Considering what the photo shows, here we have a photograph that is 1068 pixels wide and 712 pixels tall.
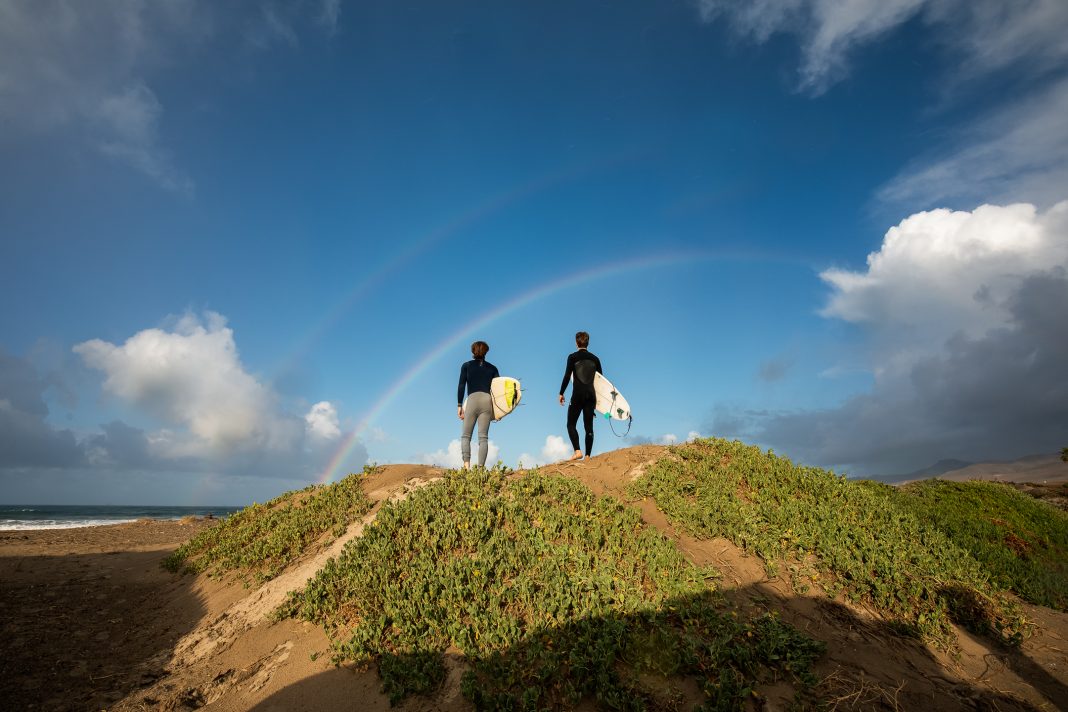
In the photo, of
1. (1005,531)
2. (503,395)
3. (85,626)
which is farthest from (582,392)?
(1005,531)

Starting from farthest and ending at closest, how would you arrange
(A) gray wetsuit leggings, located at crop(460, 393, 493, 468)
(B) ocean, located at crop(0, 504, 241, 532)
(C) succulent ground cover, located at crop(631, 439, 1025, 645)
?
(B) ocean, located at crop(0, 504, 241, 532) → (A) gray wetsuit leggings, located at crop(460, 393, 493, 468) → (C) succulent ground cover, located at crop(631, 439, 1025, 645)

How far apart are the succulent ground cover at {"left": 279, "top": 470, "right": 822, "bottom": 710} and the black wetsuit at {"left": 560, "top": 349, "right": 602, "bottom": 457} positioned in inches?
148

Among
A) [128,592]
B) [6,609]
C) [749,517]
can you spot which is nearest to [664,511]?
[749,517]

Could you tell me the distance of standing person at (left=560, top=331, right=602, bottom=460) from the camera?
12.4m

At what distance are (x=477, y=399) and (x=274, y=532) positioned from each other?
5038 mm

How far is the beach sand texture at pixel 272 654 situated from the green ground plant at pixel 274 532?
1.33 ft

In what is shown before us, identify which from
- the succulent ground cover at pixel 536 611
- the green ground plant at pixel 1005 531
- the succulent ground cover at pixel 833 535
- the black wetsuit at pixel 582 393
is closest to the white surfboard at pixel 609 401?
the black wetsuit at pixel 582 393

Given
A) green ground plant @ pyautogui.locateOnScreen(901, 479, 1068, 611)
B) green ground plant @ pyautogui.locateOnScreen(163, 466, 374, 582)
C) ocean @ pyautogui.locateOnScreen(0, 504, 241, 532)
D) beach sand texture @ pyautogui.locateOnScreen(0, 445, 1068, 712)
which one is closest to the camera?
beach sand texture @ pyautogui.locateOnScreen(0, 445, 1068, 712)

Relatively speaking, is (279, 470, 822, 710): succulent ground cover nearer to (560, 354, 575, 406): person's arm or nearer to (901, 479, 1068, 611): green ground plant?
(560, 354, 575, 406): person's arm

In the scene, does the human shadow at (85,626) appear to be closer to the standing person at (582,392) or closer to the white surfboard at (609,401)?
the standing person at (582,392)

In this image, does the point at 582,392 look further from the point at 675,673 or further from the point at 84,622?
the point at 84,622

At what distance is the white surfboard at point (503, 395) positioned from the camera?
12438 millimetres

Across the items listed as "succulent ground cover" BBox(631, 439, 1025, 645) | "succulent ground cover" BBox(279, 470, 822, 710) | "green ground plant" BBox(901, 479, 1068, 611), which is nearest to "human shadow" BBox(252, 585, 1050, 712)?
"succulent ground cover" BBox(279, 470, 822, 710)

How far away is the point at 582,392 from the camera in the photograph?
40.4 feet
